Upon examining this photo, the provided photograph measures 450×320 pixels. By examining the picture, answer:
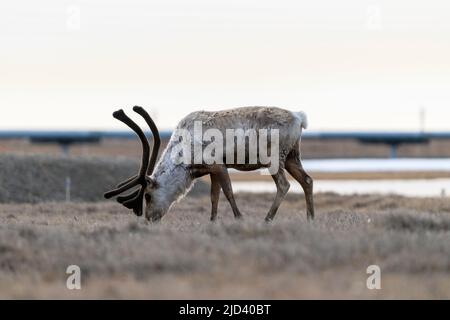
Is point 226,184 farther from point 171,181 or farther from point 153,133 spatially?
point 153,133

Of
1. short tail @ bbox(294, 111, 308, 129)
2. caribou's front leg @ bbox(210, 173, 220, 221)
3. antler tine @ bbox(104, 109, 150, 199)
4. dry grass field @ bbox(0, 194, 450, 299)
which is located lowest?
dry grass field @ bbox(0, 194, 450, 299)

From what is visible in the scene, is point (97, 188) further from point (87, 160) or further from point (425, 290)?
point (425, 290)

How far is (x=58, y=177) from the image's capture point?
39.4m

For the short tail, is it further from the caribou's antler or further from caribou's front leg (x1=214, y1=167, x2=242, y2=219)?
the caribou's antler

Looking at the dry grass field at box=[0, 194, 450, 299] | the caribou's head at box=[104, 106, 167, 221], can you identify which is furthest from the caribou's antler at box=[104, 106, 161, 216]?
the dry grass field at box=[0, 194, 450, 299]

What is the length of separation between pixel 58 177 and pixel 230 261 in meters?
29.2

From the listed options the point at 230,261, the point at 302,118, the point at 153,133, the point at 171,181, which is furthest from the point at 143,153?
the point at 230,261

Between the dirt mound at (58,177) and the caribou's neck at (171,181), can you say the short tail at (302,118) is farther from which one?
the dirt mound at (58,177)

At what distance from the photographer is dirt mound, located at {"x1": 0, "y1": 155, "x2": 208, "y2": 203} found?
36156 millimetres

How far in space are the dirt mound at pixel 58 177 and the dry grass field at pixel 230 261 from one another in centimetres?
2243

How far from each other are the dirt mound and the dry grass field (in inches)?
883

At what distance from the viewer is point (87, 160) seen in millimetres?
42969

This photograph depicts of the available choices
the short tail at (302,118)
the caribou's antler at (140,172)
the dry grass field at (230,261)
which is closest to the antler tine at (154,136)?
the caribou's antler at (140,172)
